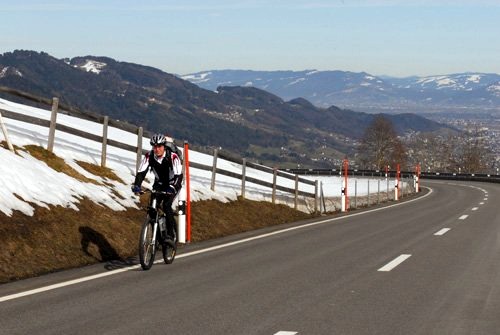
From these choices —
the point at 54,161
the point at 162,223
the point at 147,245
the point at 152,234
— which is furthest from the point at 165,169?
Result: the point at 54,161

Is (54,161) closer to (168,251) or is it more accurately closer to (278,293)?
(168,251)

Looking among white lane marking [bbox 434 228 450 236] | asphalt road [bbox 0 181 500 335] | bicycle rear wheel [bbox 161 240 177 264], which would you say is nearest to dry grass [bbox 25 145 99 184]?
asphalt road [bbox 0 181 500 335]

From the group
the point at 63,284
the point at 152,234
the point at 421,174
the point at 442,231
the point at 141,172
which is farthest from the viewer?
the point at 421,174

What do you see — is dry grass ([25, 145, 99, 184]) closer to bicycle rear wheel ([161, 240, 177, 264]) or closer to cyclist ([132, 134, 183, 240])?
bicycle rear wheel ([161, 240, 177, 264])

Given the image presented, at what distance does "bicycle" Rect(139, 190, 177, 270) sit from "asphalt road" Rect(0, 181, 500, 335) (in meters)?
0.22

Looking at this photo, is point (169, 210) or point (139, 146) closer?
Result: point (169, 210)

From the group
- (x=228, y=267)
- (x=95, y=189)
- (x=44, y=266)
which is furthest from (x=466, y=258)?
(x=95, y=189)

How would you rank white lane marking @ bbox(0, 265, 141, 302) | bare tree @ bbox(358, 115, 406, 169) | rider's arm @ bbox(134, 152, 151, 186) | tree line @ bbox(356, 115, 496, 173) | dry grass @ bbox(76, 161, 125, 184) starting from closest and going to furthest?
white lane marking @ bbox(0, 265, 141, 302) → rider's arm @ bbox(134, 152, 151, 186) → dry grass @ bbox(76, 161, 125, 184) → tree line @ bbox(356, 115, 496, 173) → bare tree @ bbox(358, 115, 406, 169)

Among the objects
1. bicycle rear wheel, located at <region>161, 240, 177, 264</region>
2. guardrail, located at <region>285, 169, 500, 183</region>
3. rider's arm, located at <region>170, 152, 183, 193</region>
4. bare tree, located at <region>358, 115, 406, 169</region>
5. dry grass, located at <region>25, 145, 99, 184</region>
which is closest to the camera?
rider's arm, located at <region>170, 152, 183, 193</region>

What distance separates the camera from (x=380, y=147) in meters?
152

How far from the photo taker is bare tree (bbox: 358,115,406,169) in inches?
5881

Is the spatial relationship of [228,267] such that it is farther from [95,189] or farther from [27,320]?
[95,189]

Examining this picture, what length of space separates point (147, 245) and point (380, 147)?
471 ft

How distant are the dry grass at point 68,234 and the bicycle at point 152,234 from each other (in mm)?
1225
